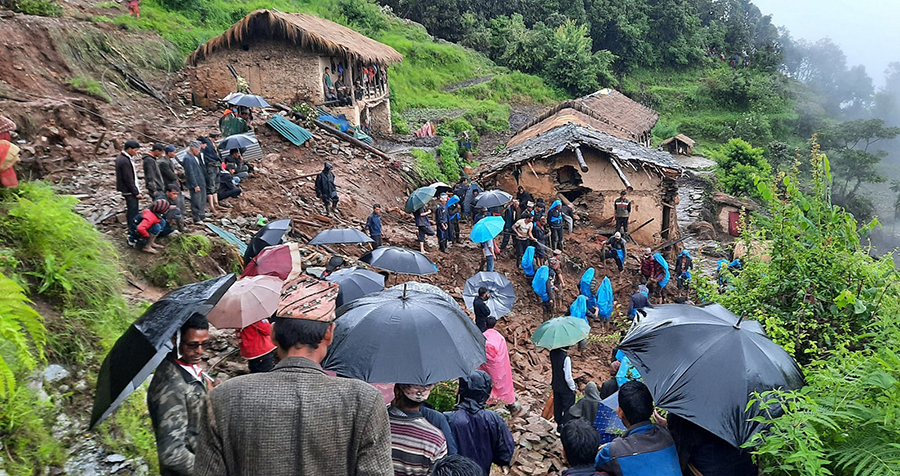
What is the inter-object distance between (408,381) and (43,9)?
19770 millimetres

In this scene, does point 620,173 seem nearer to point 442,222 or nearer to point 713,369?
point 442,222

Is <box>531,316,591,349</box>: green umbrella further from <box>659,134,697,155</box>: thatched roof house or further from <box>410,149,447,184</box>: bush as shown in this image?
<box>659,134,697,155</box>: thatched roof house

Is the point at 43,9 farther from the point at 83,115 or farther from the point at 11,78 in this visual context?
the point at 83,115

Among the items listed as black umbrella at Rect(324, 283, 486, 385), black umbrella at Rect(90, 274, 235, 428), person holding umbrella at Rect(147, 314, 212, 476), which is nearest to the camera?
person holding umbrella at Rect(147, 314, 212, 476)

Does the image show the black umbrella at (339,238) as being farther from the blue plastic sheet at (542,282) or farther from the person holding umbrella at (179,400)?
the person holding umbrella at (179,400)

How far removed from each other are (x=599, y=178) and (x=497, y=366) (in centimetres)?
1132

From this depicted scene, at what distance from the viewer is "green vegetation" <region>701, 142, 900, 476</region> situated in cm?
289

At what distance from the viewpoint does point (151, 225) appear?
7.73m

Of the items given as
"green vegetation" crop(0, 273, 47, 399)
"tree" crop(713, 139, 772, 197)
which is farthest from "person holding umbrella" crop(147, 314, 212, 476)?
"tree" crop(713, 139, 772, 197)

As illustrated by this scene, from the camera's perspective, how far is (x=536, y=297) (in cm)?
1233

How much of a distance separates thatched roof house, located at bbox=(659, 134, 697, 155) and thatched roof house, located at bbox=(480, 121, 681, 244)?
76.4ft

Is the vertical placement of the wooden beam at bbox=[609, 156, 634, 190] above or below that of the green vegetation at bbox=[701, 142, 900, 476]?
below

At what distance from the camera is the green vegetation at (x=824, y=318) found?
289cm

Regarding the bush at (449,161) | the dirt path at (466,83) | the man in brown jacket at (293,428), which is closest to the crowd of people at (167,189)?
the man in brown jacket at (293,428)
